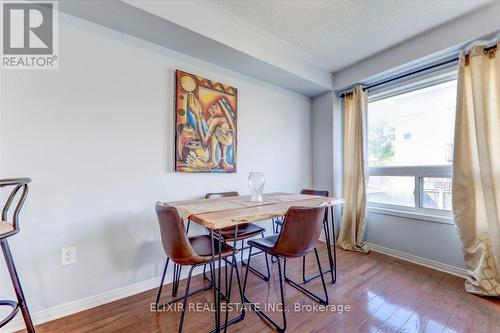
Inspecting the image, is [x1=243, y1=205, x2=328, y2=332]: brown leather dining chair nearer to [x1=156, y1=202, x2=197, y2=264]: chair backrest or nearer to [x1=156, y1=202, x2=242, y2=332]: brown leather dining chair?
[x1=156, y1=202, x2=242, y2=332]: brown leather dining chair

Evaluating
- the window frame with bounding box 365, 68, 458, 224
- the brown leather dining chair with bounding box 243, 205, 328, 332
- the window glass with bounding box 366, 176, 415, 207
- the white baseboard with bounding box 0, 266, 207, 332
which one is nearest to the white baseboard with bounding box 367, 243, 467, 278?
the window frame with bounding box 365, 68, 458, 224

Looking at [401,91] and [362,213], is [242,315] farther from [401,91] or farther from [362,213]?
[401,91]

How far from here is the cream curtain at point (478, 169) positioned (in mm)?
1881

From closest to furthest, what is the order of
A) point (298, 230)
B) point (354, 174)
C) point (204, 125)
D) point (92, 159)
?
point (298, 230) → point (92, 159) → point (204, 125) → point (354, 174)

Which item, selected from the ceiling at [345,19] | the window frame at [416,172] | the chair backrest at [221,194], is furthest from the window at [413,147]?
the chair backrest at [221,194]

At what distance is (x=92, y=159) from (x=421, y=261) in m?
3.44

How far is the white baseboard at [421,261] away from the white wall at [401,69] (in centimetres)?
3

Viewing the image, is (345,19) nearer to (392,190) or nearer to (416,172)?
(416,172)

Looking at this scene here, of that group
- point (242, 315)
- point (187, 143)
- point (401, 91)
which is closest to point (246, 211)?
point (242, 315)

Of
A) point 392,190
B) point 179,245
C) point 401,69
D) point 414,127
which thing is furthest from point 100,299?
point 401,69

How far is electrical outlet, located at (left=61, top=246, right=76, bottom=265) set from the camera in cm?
159

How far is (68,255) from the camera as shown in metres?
1.61

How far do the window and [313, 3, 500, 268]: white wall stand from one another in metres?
0.22

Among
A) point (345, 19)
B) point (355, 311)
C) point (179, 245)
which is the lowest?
point (355, 311)
